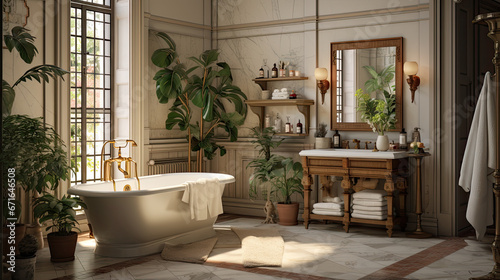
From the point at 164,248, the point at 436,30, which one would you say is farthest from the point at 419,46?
the point at 164,248

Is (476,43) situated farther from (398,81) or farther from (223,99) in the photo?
(223,99)

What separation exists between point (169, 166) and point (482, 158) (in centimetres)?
388

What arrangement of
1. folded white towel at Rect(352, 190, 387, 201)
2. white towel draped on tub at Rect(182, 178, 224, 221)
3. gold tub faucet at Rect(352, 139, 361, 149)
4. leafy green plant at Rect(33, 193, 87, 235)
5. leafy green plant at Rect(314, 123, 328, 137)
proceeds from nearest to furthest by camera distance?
leafy green plant at Rect(33, 193, 87, 235)
white towel draped on tub at Rect(182, 178, 224, 221)
folded white towel at Rect(352, 190, 387, 201)
gold tub faucet at Rect(352, 139, 361, 149)
leafy green plant at Rect(314, 123, 328, 137)

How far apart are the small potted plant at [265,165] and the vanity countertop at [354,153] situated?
0.54 m

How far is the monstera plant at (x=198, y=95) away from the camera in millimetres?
6789

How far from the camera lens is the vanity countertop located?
19.6 feet

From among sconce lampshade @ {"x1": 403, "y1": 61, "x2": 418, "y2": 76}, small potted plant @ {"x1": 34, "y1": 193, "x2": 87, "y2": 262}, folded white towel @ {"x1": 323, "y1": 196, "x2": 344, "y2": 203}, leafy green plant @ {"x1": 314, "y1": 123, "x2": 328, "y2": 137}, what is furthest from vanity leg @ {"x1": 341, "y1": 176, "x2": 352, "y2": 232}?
small potted plant @ {"x1": 34, "y1": 193, "x2": 87, "y2": 262}

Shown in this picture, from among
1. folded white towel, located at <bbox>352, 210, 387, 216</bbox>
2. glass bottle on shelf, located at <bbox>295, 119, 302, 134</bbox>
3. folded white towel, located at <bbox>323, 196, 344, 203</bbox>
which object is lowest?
folded white towel, located at <bbox>352, 210, 387, 216</bbox>

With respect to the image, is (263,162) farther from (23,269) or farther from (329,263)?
(23,269)

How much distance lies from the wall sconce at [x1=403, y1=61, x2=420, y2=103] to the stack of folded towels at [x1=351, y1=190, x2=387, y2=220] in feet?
3.98

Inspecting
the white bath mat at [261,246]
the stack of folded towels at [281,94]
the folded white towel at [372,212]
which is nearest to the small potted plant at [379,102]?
the folded white towel at [372,212]

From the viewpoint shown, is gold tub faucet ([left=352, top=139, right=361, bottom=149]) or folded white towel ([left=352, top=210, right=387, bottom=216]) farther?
gold tub faucet ([left=352, top=139, right=361, bottom=149])

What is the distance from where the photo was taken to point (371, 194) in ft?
20.2

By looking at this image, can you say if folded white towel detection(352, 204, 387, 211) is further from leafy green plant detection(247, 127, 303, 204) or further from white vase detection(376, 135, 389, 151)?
leafy green plant detection(247, 127, 303, 204)
